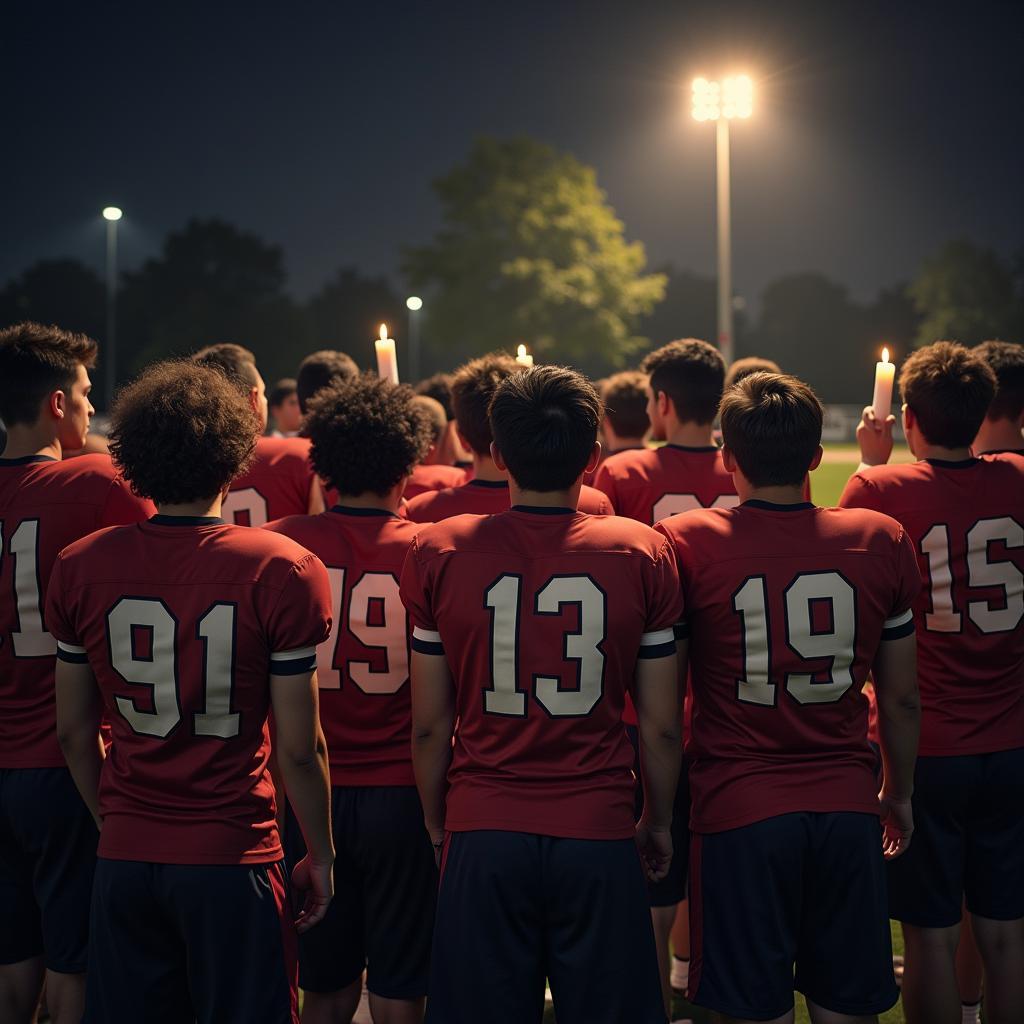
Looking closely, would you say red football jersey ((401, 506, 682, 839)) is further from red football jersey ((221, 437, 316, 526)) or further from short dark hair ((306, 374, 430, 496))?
red football jersey ((221, 437, 316, 526))

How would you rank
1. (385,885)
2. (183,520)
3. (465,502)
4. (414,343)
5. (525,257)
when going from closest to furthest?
1. (183,520)
2. (385,885)
3. (465,502)
4. (525,257)
5. (414,343)

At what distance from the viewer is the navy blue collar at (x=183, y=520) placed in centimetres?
292

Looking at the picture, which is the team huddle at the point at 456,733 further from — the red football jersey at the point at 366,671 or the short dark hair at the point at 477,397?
the short dark hair at the point at 477,397

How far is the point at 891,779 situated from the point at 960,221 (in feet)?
306

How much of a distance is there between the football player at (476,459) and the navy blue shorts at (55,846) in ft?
5.22

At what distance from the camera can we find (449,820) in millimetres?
2861

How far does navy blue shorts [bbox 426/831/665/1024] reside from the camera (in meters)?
2.71

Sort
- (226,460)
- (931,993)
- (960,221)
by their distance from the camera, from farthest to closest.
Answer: (960,221), (931,993), (226,460)

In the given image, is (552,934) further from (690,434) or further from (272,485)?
(272,485)

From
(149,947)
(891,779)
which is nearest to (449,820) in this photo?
(149,947)

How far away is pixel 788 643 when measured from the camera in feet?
9.82

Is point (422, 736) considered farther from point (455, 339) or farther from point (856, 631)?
point (455, 339)

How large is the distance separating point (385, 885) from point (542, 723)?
3.16ft

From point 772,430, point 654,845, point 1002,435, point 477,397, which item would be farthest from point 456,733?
point 1002,435
